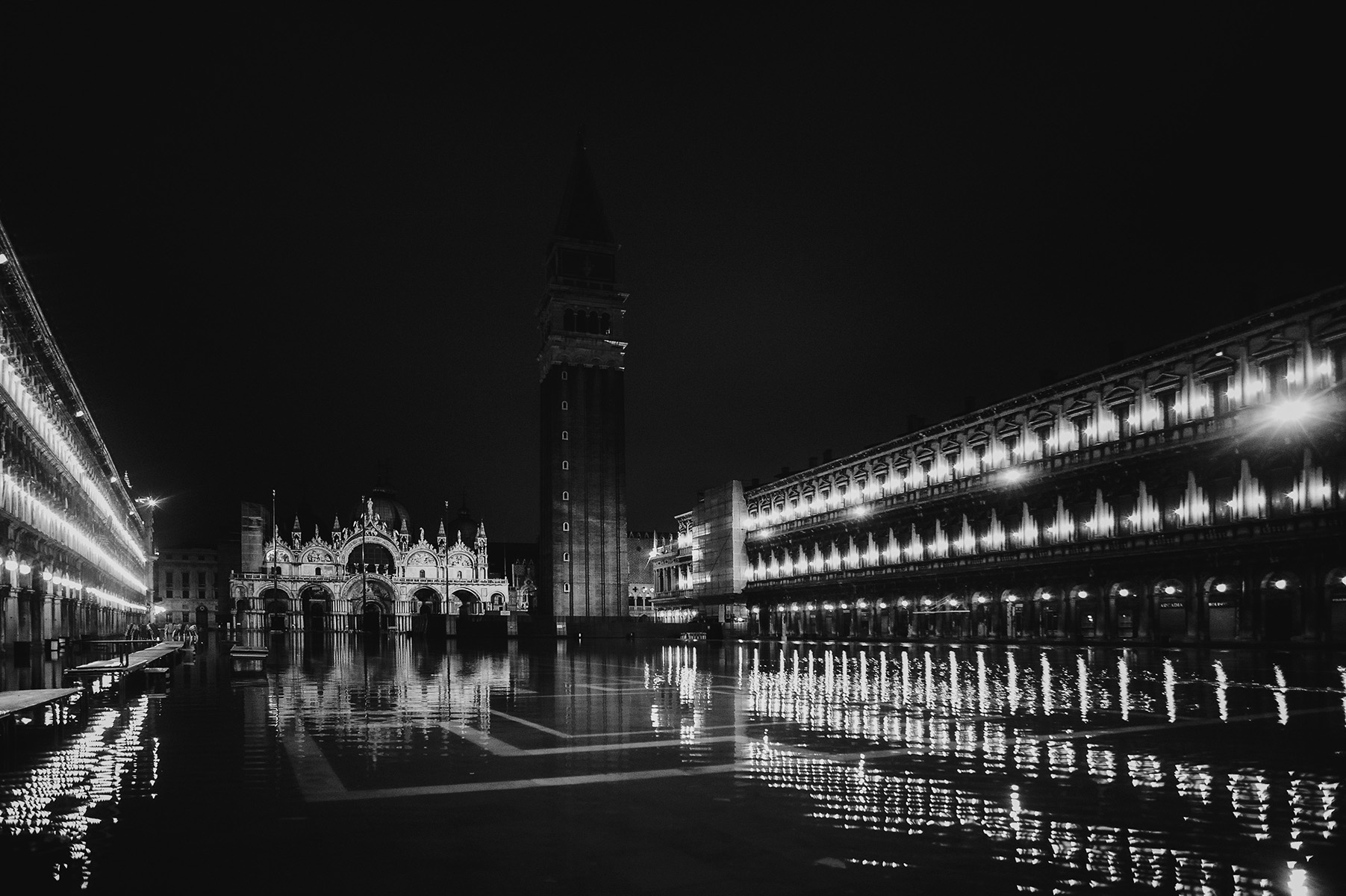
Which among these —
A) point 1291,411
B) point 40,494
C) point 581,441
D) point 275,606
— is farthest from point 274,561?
point 1291,411

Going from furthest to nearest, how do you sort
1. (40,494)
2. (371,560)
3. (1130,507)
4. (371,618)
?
(371,560)
(371,618)
(1130,507)
(40,494)

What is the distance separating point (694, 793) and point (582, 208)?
351 ft

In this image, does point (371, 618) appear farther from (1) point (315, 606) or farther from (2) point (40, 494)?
(2) point (40, 494)

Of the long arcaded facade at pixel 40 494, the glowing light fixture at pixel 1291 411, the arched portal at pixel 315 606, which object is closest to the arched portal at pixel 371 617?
the arched portal at pixel 315 606

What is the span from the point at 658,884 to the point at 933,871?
201cm

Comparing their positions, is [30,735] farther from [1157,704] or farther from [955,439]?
[955,439]

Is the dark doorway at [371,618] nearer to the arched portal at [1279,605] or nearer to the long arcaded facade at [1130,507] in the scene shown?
the long arcaded facade at [1130,507]

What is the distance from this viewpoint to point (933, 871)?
731 centimetres

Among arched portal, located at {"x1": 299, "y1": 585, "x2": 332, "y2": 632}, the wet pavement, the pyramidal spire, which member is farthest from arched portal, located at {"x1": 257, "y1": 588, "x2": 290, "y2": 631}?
the wet pavement

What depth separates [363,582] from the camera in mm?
130250

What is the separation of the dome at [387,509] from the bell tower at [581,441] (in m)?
47.4

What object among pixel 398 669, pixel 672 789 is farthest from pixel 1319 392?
pixel 672 789

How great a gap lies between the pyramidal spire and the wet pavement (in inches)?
3710

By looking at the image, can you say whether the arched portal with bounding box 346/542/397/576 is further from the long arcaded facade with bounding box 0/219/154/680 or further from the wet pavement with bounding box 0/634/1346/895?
the wet pavement with bounding box 0/634/1346/895
